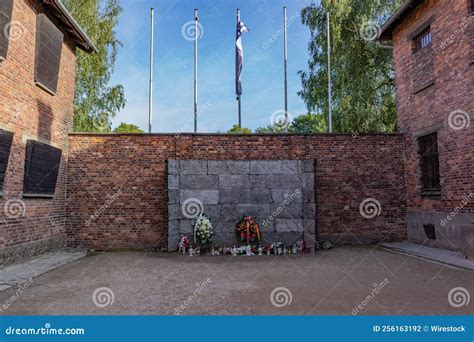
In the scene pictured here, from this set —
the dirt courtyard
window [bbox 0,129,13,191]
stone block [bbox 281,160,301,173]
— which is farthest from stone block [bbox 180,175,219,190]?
window [bbox 0,129,13,191]

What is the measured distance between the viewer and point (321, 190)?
11664mm

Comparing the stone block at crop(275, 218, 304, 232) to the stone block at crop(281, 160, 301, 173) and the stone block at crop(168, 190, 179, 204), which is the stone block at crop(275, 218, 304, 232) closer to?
the stone block at crop(281, 160, 301, 173)

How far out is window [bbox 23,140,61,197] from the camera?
29.8ft

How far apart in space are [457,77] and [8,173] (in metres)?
11.4

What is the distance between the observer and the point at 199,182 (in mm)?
10867

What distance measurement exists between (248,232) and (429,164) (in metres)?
5.80

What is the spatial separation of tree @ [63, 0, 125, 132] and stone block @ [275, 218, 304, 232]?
39.8 ft

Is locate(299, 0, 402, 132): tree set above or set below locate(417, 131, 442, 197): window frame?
above

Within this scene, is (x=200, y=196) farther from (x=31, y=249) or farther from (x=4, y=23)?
(x=4, y=23)

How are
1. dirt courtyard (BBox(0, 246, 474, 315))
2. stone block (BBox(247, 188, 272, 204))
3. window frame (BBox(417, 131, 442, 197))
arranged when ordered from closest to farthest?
dirt courtyard (BBox(0, 246, 474, 315)) → window frame (BBox(417, 131, 442, 197)) → stone block (BBox(247, 188, 272, 204))

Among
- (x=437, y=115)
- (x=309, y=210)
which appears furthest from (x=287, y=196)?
(x=437, y=115)

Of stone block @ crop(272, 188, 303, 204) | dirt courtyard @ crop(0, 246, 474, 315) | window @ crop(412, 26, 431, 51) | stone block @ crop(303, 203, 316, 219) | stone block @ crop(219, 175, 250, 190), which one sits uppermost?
window @ crop(412, 26, 431, 51)

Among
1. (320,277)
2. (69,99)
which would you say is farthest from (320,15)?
(320,277)

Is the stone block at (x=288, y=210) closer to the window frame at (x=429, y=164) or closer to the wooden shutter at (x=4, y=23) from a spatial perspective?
the window frame at (x=429, y=164)
